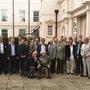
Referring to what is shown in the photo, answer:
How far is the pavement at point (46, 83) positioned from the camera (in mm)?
13500

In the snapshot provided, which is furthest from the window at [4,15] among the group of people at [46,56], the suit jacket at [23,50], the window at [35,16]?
the suit jacket at [23,50]

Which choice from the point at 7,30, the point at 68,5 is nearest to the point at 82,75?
the point at 68,5

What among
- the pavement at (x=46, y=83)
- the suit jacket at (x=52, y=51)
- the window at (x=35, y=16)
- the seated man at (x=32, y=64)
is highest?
the window at (x=35, y=16)

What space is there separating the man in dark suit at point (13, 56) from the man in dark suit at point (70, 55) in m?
2.36

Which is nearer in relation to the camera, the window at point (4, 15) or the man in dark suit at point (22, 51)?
the man in dark suit at point (22, 51)

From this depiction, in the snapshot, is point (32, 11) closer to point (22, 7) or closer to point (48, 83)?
point (22, 7)

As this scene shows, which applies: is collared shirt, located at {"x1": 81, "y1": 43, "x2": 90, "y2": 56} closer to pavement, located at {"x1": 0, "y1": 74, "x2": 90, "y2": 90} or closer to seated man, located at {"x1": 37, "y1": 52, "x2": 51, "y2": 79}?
pavement, located at {"x1": 0, "y1": 74, "x2": 90, "y2": 90}

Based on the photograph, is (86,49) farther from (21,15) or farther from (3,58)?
(21,15)

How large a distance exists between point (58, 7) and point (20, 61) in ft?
72.1

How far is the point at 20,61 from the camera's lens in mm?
17141

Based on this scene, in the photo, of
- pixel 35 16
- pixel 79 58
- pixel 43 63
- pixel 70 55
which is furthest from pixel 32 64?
pixel 35 16

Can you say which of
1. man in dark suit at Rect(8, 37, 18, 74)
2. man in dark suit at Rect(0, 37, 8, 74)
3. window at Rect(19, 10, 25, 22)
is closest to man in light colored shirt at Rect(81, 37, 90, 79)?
man in dark suit at Rect(8, 37, 18, 74)

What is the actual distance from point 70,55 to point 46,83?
10.1 feet

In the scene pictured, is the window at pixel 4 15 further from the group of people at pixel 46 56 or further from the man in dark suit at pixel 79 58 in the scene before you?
the man in dark suit at pixel 79 58
